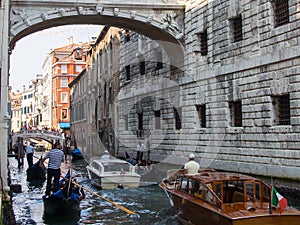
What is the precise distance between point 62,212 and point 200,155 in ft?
21.0

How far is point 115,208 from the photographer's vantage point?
10250 millimetres

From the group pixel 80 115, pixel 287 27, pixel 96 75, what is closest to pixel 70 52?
pixel 80 115

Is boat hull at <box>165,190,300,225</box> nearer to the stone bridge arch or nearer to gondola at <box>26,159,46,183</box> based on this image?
gondola at <box>26,159,46,183</box>

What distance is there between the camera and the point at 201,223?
723cm

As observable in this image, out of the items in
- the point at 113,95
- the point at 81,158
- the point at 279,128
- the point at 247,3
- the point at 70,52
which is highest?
the point at 70,52

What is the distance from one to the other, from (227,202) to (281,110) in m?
4.44

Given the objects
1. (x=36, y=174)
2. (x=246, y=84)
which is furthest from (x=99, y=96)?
(x=246, y=84)

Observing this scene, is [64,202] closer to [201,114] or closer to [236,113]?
[236,113]

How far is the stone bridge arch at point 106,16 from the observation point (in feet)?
46.4

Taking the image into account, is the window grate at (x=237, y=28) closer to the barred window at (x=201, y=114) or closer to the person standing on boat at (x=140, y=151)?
the barred window at (x=201, y=114)

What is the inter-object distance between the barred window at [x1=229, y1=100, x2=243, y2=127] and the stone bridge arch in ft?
11.9

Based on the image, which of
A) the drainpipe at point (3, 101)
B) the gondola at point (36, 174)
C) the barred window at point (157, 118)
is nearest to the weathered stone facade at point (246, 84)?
the barred window at point (157, 118)

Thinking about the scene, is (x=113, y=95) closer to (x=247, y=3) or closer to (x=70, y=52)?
(x=247, y=3)

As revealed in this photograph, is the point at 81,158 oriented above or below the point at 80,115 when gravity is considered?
below
